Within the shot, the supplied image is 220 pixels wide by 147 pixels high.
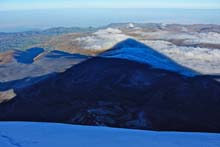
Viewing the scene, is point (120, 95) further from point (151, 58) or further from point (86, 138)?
point (86, 138)

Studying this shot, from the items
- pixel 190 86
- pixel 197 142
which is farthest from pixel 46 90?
pixel 197 142

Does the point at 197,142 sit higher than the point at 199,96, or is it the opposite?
the point at 197,142

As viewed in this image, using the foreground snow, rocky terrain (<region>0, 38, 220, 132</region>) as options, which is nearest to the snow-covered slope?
rocky terrain (<region>0, 38, 220, 132</region>)

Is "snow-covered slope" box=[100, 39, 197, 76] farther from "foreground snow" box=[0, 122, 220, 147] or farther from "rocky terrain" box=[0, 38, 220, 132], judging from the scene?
"foreground snow" box=[0, 122, 220, 147]

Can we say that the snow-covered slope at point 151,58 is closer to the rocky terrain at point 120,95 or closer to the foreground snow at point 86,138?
the rocky terrain at point 120,95

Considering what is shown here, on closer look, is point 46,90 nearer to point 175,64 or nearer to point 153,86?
point 153,86

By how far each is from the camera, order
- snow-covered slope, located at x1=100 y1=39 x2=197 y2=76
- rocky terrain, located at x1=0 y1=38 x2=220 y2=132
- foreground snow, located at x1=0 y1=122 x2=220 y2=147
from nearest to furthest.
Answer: foreground snow, located at x1=0 y1=122 x2=220 y2=147, rocky terrain, located at x1=0 y1=38 x2=220 y2=132, snow-covered slope, located at x1=100 y1=39 x2=197 y2=76

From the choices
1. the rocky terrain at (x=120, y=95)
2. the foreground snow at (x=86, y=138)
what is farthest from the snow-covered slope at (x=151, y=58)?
the foreground snow at (x=86, y=138)
